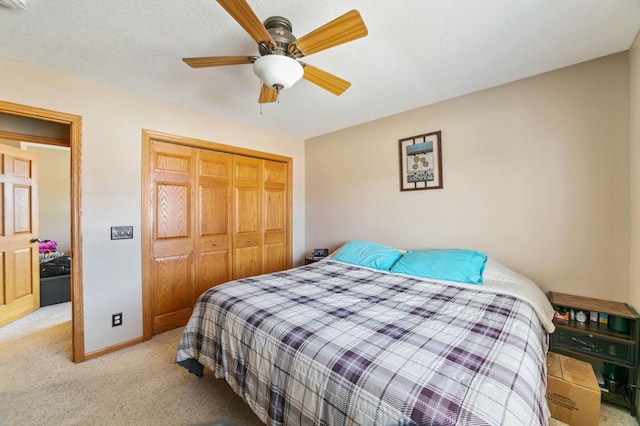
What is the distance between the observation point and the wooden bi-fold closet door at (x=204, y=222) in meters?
2.69

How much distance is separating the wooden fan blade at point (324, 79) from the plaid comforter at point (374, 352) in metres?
1.44

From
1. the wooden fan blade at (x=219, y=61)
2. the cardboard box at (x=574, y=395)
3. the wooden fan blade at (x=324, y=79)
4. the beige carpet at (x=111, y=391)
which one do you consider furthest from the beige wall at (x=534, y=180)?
the wooden fan blade at (x=219, y=61)

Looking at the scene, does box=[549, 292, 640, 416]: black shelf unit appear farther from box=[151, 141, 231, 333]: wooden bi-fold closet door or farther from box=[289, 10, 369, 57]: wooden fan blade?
box=[151, 141, 231, 333]: wooden bi-fold closet door

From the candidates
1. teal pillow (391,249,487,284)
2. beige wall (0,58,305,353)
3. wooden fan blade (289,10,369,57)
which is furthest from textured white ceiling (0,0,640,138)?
teal pillow (391,249,487,284)

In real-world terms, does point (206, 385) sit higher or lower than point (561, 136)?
lower

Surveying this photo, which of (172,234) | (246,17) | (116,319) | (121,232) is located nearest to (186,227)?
(172,234)

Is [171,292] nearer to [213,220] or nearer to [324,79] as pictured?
[213,220]

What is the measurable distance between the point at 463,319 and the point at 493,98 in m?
2.07

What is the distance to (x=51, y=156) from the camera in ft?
16.3

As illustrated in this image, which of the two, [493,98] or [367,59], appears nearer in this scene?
[367,59]

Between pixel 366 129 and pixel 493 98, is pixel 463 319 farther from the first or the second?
pixel 366 129

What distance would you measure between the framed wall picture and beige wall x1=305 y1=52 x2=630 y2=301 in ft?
0.23

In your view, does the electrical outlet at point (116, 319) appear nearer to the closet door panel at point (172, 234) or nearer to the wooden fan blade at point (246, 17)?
the closet door panel at point (172, 234)

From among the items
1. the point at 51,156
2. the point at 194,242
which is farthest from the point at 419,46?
the point at 51,156
